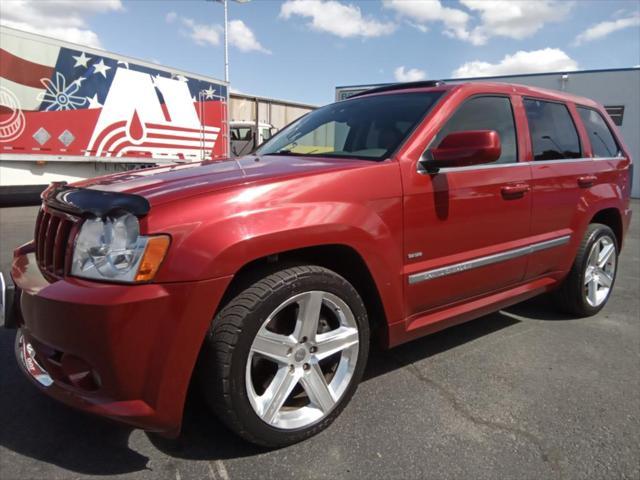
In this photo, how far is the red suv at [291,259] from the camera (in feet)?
5.75

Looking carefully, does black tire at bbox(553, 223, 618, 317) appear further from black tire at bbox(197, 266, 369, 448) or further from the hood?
black tire at bbox(197, 266, 369, 448)

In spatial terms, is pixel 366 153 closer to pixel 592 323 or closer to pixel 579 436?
pixel 579 436

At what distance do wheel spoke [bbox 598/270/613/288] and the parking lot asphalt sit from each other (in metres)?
0.96

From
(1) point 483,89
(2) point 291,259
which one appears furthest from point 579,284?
(2) point 291,259

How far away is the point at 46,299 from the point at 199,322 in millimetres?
583

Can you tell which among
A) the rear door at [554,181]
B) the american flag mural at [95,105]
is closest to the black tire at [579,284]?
the rear door at [554,181]

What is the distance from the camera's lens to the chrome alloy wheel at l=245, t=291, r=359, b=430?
80.4 inches

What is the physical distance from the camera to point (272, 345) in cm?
203

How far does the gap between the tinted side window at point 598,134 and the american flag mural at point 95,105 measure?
9.12 metres

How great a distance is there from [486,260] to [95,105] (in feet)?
30.8

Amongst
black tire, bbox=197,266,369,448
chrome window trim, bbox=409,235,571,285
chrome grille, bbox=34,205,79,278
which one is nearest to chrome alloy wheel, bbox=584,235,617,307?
chrome window trim, bbox=409,235,571,285

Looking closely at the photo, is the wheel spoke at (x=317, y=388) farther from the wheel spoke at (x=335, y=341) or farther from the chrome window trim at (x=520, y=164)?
the chrome window trim at (x=520, y=164)

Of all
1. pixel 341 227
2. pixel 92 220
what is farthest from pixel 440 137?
pixel 92 220

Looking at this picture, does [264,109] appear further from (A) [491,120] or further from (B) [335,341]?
(B) [335,341]
